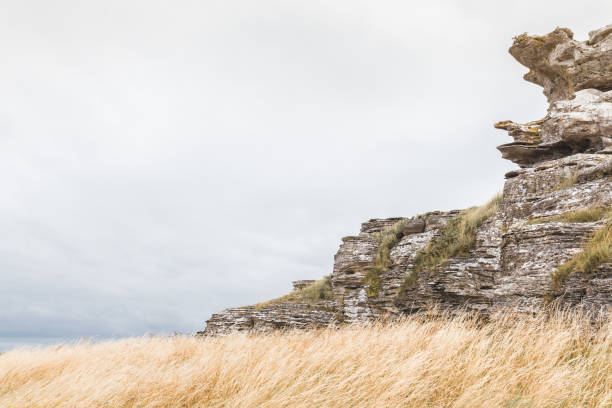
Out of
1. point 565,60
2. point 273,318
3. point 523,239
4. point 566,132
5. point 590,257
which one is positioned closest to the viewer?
point 590,257

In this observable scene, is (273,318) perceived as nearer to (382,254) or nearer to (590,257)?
(382,254)

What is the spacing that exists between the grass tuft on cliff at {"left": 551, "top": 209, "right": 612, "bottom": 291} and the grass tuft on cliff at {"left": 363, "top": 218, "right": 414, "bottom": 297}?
10857 mm

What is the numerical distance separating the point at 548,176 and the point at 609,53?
39.2 ft

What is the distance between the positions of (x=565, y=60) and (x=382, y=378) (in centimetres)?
2397

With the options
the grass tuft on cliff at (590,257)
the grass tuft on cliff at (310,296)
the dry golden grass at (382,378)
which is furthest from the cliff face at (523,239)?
the dry golden grass at (382,378)

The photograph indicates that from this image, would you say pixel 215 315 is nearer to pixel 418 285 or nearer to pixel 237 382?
pixel 418 285

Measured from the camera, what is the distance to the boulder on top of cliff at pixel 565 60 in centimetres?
2134

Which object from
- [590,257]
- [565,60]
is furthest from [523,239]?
[565,60]

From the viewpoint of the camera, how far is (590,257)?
28.1 ft

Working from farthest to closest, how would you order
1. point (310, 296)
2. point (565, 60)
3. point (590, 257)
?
point (310, 296), point (565, 60), point (590, 257)

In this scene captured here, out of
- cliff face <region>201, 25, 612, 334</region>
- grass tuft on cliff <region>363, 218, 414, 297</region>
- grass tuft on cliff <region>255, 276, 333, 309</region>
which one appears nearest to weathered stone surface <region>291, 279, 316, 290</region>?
grass tuft on cliff <region>255, 276, 333, 309</region>

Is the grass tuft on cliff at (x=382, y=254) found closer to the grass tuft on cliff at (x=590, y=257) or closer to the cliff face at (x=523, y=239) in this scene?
the cliff face at (x=523, y=239)

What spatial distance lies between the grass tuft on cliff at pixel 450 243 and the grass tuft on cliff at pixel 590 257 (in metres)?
7.28

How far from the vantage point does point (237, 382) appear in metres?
5.82
